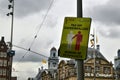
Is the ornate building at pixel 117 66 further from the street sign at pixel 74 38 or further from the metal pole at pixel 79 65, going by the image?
the street sign at pixel 74 38

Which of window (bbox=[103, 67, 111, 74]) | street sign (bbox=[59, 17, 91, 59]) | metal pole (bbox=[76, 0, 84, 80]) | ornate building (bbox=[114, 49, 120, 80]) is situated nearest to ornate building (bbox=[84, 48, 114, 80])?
window (bbox=[103, 67, 111, 74])

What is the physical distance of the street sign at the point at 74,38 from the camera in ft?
38.7

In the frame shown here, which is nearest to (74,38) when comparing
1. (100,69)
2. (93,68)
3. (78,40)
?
(78,40)

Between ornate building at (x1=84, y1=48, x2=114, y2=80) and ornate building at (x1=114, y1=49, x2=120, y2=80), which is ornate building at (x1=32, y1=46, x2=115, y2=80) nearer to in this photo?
ornate building at (x1=84, y1=48, x2=114, y2=80)

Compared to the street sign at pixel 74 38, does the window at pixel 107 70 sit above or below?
above

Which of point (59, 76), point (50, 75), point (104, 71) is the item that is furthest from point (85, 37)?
point (50, 75)

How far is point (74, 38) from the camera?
11.8m

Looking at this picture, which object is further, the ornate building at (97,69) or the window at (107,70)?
the window at (107,70)

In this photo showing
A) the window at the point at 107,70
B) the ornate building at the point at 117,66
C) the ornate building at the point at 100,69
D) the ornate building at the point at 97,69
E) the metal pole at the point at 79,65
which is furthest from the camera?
the ornate building at the point at 117,66

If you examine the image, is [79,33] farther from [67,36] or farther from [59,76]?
[59,76]

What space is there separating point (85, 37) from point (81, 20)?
0.56 metres

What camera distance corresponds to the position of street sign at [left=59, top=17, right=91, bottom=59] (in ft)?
38.7

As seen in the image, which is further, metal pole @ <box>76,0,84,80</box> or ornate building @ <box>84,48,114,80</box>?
ornate building @ <box>84,48,114,80</box>

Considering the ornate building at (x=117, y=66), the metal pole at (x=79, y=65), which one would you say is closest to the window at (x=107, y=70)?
the ornate building at (x=117, y=66)
